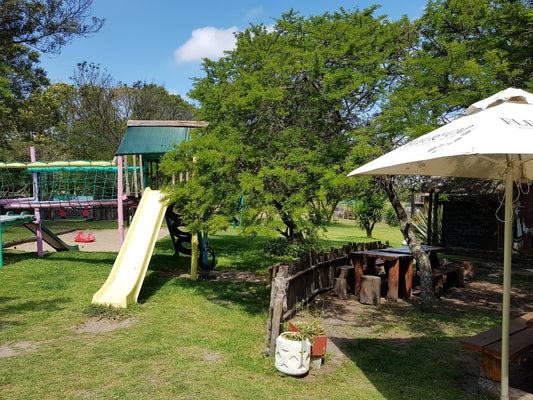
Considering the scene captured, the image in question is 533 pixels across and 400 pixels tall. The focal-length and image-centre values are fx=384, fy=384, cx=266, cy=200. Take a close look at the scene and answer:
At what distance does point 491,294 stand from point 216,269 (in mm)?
7690

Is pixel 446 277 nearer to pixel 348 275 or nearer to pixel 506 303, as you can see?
pixel 348 275

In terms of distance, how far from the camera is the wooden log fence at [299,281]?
5484 mm

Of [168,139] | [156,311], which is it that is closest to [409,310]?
[156,311]

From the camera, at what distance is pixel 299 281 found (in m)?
7.36

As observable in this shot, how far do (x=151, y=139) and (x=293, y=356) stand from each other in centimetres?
847

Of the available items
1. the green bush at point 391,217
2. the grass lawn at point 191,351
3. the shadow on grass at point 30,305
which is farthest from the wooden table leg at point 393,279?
the green bush at point 391,217

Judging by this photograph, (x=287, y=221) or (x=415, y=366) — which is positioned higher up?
(x=287, y=221)

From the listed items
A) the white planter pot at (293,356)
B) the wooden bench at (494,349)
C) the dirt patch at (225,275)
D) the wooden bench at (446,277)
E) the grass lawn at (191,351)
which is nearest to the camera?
the wooden bench at (494,349)

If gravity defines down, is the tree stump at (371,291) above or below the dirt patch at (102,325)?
above

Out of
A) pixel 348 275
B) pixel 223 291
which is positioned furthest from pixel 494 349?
pixel 223 291

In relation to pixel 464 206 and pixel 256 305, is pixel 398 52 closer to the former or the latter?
pixel 256 305

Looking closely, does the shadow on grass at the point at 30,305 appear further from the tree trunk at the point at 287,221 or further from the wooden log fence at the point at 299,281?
the tree trunk at the point at 287,221

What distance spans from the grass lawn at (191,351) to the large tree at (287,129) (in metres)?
1.92

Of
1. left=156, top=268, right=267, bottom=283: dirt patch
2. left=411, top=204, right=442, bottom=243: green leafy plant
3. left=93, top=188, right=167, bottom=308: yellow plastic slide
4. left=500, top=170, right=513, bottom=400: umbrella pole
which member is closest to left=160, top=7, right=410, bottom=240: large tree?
left=93, top=188, right=167, bottom=308: yellow plastic slide
